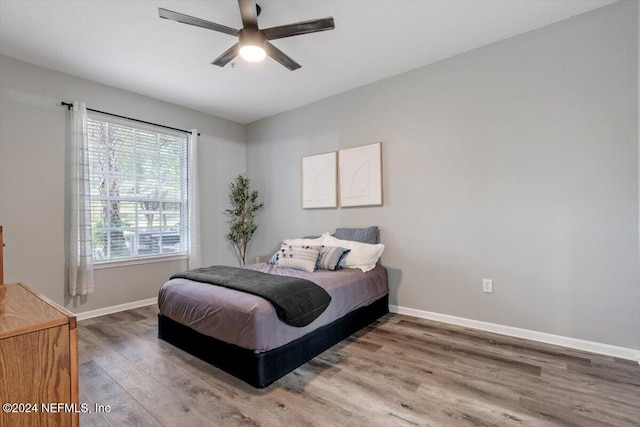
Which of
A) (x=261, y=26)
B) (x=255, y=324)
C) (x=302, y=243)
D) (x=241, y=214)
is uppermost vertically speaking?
(x=261, y=26)

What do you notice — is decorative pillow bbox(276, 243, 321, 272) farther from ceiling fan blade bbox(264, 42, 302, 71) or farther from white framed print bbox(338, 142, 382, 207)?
ceiling fan blade bbox(264, 42, 302, 71)

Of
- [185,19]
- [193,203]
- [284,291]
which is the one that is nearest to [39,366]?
[284,291]

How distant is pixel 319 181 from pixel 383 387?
8.96ft

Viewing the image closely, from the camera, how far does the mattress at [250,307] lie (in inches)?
77.9

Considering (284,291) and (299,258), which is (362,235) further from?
(284,291)

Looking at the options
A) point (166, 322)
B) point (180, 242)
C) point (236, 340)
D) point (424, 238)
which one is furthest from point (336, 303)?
point (180, 242)

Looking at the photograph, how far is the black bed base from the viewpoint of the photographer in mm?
1971

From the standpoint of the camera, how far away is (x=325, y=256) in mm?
3172

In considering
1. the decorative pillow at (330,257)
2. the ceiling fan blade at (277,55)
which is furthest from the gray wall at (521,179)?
the ceiling fan blade at (277,55)

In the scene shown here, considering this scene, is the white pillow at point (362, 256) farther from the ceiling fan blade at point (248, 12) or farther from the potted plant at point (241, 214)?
the ceiling fan blade at point (248, 12)

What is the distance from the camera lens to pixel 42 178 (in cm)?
317

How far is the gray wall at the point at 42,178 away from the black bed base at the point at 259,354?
141cm

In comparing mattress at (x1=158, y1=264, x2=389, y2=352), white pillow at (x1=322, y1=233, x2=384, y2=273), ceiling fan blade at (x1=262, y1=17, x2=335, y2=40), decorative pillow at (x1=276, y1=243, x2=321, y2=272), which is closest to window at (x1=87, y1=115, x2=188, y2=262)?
mattress at (x1=158, y1=264, x2=389, y2=352)

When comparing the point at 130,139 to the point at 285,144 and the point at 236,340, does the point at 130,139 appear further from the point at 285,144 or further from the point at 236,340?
the point at 236,340
